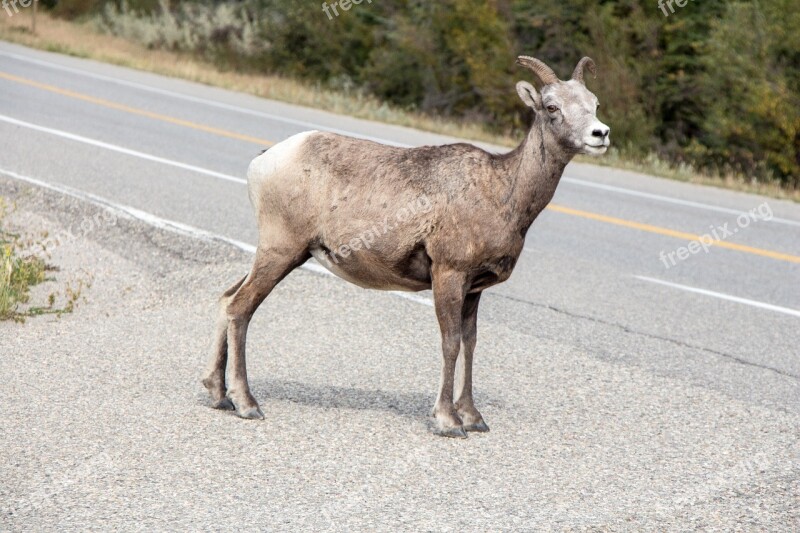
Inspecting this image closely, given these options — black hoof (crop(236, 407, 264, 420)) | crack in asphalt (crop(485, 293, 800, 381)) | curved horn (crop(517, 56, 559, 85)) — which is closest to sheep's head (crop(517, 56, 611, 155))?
curved horn (crop(517, 56, 559, 85))

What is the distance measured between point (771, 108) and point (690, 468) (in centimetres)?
1268

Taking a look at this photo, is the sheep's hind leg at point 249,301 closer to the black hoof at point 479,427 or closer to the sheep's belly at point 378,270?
the sheep's belly at point 378,270

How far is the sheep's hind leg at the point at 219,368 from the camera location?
568 centimetres

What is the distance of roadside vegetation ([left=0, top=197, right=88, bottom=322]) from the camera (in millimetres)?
7348

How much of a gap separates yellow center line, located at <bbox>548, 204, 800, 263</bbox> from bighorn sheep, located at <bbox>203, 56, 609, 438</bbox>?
20.6 ft

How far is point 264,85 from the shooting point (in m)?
22.6

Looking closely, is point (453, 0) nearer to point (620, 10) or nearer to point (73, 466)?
point (620, 10)

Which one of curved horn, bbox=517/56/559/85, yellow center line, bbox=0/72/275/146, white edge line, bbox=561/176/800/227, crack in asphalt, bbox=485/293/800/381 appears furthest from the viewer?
Result: yellow center line, bbox=0/72/275/146

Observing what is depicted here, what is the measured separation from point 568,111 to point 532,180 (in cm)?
40

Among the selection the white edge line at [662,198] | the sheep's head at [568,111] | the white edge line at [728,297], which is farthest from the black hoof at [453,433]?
the white edge line at [662,198]

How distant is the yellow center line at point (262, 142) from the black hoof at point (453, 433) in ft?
21.2

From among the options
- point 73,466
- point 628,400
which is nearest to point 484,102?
point 628,400

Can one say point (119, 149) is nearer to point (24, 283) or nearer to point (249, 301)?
point (24, 283)

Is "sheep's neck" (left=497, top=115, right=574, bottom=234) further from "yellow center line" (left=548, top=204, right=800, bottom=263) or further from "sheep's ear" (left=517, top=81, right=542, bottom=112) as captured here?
"yellow center line" (left=548, top=204, right=800, bottom=263)
